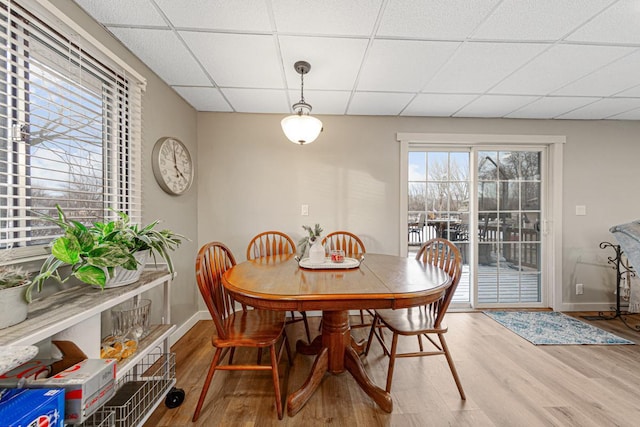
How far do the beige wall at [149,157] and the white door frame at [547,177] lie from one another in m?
2.32

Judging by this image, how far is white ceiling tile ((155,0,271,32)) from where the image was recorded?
140cm

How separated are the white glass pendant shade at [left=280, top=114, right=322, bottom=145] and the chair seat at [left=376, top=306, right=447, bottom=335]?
141 cm

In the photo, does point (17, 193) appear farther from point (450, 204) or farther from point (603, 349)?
point (603, 349)

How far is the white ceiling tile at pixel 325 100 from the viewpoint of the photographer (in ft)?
7.98

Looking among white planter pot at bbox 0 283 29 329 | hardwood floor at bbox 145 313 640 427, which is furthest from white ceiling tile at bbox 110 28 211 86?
hardwood floor at bbox 145 313 640 427

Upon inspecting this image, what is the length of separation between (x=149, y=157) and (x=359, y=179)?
6.72 ft

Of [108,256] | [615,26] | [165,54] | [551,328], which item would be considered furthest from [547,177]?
[108,256]

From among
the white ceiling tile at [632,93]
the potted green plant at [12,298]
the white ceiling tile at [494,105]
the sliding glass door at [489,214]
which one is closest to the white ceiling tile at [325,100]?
the sliding glass door at [489,214]

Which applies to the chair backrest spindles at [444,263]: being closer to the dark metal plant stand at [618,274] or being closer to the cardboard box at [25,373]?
the cardboard box at [25,373]

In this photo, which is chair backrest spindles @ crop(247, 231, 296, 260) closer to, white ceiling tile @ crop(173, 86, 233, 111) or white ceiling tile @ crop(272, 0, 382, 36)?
white ceiling tile @ crop(173, 86, 233, 111)

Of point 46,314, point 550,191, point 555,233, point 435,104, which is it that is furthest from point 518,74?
point 46,314

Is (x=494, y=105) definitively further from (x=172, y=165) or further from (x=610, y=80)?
(x=172, y=165)

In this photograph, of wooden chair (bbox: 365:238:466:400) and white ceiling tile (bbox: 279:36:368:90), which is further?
white ceiling tile (bbox: 279:36:368:90)

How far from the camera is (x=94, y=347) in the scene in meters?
1.11
